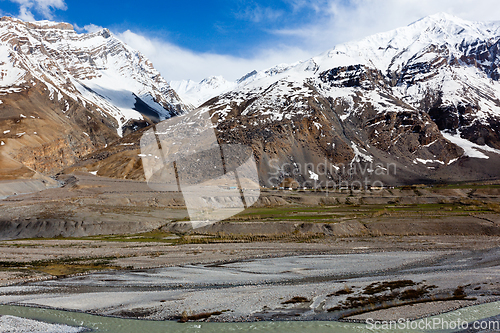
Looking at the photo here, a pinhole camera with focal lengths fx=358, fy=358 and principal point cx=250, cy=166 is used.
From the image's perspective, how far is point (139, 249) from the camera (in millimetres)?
46094

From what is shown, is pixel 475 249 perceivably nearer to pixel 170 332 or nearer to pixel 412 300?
pixel 412 300

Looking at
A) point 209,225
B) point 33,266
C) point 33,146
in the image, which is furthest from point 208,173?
Answer: point 33,266

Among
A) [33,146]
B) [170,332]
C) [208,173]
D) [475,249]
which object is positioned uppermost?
[33,146]

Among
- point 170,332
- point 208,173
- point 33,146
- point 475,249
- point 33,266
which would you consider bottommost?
point 475,249

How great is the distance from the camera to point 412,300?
22.7 m

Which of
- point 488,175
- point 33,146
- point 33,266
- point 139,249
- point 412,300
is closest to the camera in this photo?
point 412,300

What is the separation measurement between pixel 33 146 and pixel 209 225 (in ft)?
483

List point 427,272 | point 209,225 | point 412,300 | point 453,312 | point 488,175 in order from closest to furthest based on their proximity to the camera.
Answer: point 453,312
point 412,300
point 427,272
point 209,225
point 488,175

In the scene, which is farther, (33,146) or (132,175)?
(33,146)

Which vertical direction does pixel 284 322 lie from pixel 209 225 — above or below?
below

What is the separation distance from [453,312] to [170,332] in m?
16.2

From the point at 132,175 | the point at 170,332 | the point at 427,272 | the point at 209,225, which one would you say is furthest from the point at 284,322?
the point at 132,175

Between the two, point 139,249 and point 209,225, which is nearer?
point 139,249

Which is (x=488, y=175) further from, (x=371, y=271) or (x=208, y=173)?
(x=371, y=271)
